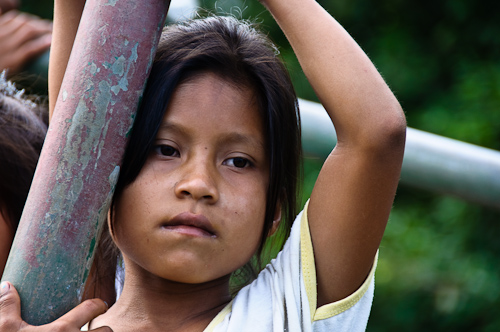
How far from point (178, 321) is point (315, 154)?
71 centimetres

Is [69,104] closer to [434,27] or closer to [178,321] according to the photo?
[178,321]

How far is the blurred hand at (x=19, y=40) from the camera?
101 inches

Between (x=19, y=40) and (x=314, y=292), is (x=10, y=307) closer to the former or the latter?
(x=314, y=292)

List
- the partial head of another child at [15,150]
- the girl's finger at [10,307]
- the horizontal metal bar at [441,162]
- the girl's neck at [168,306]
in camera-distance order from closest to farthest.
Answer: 1. the girl's finger at [10,307]
2. the girl's neck at [168,306]
3. the horizontal metal bar at [441,162]
4. the partial head of another child at [15,150]

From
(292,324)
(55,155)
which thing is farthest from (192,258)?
(55,155)

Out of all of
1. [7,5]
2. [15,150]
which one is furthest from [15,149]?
[7,5]

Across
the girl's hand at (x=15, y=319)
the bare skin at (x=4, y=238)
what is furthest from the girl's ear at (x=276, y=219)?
the bare skin at (x=4, y=238)

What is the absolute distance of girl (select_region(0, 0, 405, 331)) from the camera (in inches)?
63.8

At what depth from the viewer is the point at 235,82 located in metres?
1.83

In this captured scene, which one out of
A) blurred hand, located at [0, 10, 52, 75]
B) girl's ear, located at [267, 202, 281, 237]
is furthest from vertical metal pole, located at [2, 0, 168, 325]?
blurred hand, located at [0, 10, 52, 75]

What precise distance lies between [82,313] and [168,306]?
407mm

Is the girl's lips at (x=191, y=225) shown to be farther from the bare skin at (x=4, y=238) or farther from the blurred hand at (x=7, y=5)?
the blurred hand at (x=7, y=5)

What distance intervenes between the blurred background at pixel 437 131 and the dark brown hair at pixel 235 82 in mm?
2605

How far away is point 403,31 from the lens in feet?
19.6
